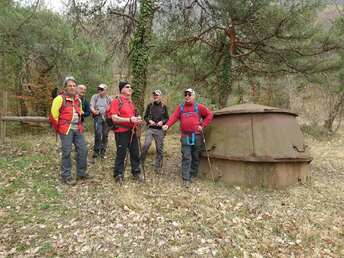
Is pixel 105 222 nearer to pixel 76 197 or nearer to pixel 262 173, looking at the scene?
pixel 76 197

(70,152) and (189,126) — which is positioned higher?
(189,126)

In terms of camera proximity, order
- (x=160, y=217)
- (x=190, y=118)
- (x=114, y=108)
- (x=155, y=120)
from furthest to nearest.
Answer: (x=155, y=120) → (x=190, y=118) → (x=114, y=108) → (x=160, y=217)

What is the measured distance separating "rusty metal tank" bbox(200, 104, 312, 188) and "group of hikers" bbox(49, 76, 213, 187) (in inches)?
16.1

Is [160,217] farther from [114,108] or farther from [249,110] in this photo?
[249,110]

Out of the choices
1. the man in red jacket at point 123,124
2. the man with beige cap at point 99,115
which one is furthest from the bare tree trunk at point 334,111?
the man in red jacket at point 123,124

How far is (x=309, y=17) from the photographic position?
887 centimetres

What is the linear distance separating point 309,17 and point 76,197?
7962 mm

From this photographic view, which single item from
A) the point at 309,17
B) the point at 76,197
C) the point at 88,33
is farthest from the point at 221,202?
the point at 309,17

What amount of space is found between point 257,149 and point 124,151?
2580mm

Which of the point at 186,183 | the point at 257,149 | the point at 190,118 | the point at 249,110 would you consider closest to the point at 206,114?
the point at 190,118

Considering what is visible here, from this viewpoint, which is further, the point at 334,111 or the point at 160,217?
the point at 334,111

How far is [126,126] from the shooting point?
5.81 meters

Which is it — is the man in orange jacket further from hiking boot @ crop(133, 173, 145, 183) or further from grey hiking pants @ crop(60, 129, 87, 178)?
hiking boot @ crop(133, 173, 145, 183)

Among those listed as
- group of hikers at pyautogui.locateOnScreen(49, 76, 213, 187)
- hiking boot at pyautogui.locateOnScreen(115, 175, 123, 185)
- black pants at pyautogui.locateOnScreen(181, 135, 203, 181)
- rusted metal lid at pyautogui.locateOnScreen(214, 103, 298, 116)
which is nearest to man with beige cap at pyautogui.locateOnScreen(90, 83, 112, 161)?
group of hikers at pyautogui.locateOnScreen(49, 76, 213, 187)
